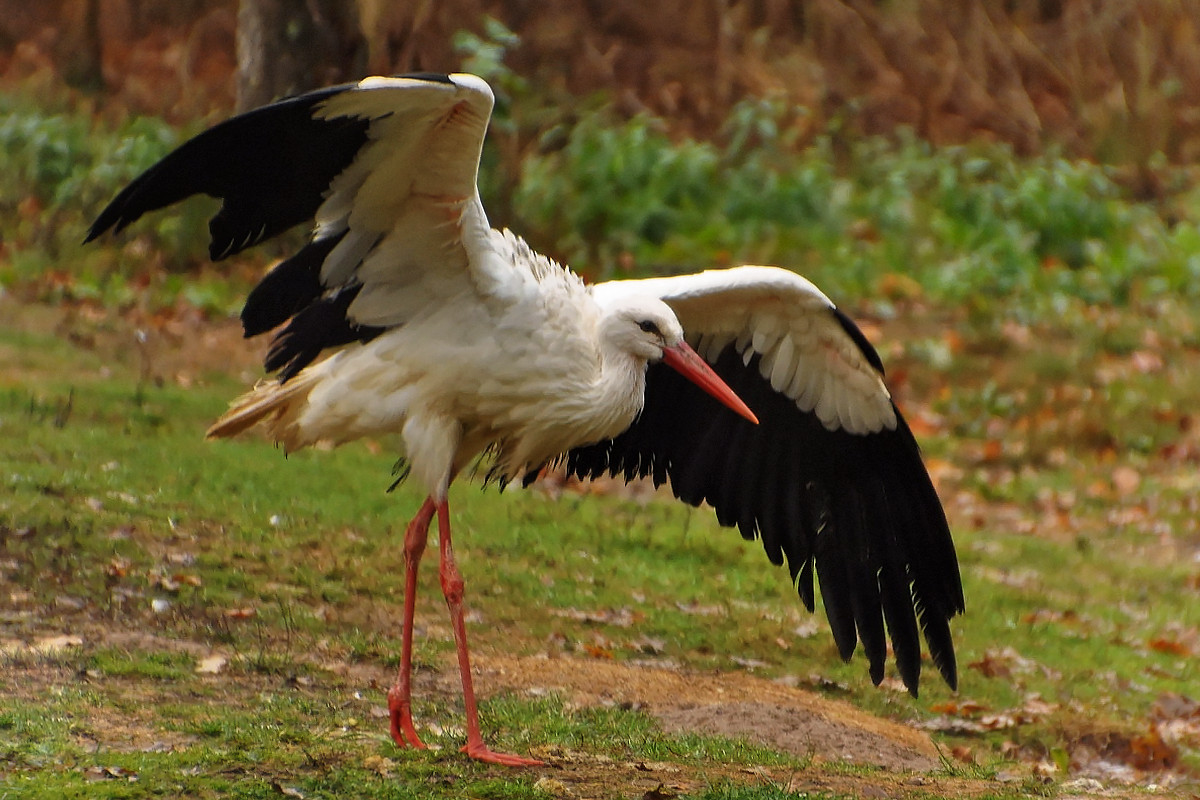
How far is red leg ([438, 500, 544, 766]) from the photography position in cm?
519

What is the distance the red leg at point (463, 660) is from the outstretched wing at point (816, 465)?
1088mm

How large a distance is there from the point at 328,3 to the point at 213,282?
232cm

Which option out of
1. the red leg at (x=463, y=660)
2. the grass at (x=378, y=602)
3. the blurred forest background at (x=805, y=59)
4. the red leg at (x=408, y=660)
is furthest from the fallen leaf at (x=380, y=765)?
the blurred forest background at (x=805, y=59)

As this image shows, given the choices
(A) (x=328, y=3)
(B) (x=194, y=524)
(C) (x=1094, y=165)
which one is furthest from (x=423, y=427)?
(C) (x=1094, y=165)

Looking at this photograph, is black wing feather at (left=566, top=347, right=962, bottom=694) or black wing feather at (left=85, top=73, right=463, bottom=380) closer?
black wing feather at (left=85, top=73, right=463, bottom=380)

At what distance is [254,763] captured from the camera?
4.81m

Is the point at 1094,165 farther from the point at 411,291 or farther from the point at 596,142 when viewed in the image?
the point at 411,291

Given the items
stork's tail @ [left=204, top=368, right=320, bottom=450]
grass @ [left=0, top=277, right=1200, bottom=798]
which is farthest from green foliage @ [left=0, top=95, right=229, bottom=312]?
stork's tail @ [left=204, top=368, right=320, bottom=450]

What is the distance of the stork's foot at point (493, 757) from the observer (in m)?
5.16

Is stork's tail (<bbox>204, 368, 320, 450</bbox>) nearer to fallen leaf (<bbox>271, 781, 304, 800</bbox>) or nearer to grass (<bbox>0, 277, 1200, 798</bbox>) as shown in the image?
grass (<bbox>0, 277, 1200, 798</bbox>)

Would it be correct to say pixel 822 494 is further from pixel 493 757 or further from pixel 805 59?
pixel 805 59

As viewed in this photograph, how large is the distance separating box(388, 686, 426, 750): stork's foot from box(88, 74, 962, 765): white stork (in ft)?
0.03

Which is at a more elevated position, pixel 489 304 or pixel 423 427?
pixel 489 304

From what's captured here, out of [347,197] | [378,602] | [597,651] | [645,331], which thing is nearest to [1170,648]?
[597,651]
